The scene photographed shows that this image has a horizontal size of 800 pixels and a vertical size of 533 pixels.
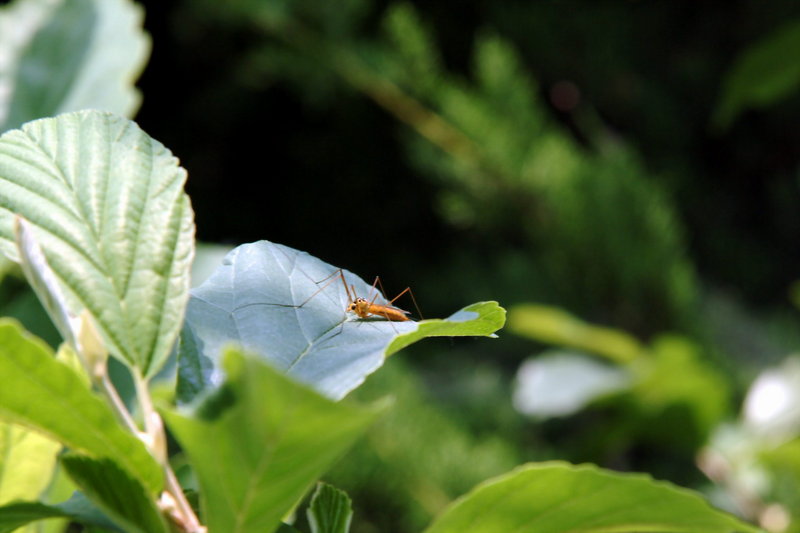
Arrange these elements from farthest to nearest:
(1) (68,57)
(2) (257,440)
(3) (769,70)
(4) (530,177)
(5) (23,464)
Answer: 1. (4) (530,177)
2. (3) (769,70)
3. (1) (68,57)
4. (5) (23,464)
5. (2) (257,440)

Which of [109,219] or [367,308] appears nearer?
[109,219]

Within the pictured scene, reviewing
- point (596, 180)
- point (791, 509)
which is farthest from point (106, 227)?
point (596, 180)

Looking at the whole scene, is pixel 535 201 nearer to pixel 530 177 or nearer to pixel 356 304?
pixel 530 177

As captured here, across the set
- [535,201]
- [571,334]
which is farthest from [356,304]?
[535,201]

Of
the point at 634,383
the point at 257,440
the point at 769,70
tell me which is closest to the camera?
the point at 257,440

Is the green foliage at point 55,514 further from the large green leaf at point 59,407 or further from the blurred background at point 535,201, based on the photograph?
the blurred background at point 535,201

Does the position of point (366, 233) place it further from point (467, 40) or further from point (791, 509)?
point (791, 509)

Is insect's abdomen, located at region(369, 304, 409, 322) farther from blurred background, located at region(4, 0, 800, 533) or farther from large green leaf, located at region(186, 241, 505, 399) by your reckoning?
blurred background, located at region(4, 0, 800, 533)
